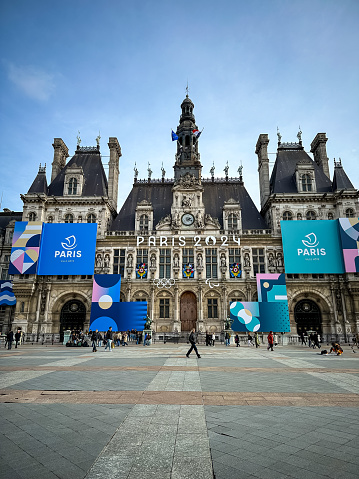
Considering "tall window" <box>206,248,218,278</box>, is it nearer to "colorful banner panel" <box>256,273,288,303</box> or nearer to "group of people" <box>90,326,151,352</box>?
"colorful banner panel" <box>256,273,288,303</box>

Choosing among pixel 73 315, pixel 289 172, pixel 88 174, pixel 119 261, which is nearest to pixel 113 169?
pixel 88 174

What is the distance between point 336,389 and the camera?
9.60m

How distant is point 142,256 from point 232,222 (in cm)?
1254

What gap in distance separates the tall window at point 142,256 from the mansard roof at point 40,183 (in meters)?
15.9

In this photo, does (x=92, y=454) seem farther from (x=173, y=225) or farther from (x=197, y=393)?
(x=173, y=225)

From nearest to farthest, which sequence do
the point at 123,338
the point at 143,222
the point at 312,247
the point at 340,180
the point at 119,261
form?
the point at 123,338, the point at 312,247, the point at 119,261, the point at 340,180, the point at 143,222

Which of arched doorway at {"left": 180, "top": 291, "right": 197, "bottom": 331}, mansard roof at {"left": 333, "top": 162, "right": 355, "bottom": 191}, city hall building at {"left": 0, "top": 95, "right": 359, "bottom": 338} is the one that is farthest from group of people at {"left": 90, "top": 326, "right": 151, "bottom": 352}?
mansard roof at {"left": 333, "top": 162, "right": 355, "bottom": 191}

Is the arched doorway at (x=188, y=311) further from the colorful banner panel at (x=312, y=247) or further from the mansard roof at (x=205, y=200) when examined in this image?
the colorful banner panel at (x=312, y=247)

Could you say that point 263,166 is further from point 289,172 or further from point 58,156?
point 58,156

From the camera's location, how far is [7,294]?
40.8 meters

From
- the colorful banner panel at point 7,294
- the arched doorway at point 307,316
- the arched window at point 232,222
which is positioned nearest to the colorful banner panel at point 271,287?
the arched doorway at point 307,316

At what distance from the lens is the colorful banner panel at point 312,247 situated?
120ft

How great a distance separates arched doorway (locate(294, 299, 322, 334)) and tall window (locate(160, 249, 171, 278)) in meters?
16.1

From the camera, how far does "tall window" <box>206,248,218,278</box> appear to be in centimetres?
3891
